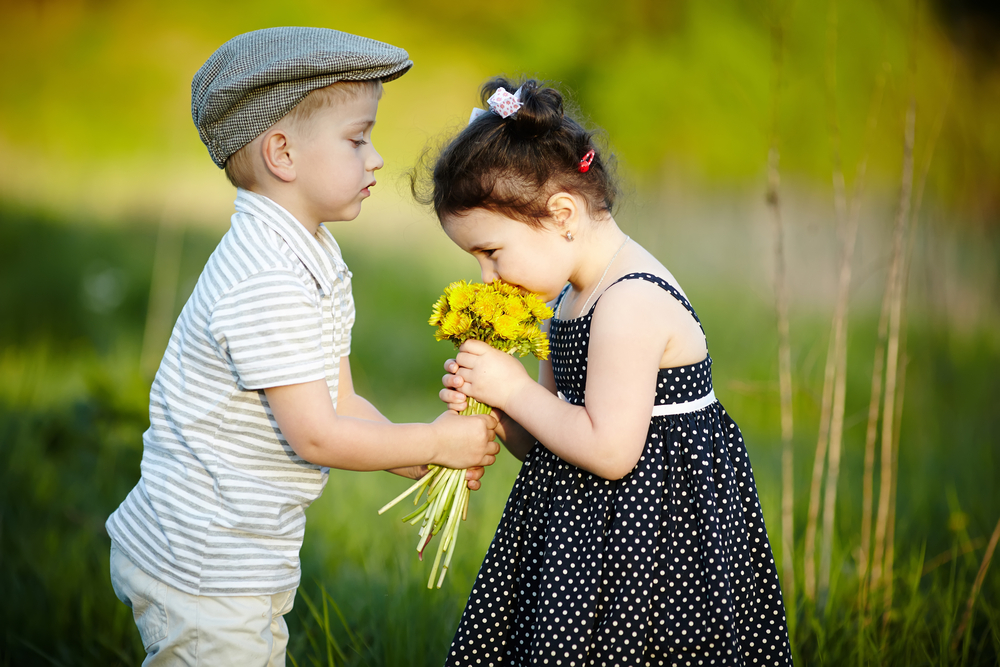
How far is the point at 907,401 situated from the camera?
4500 millimetres

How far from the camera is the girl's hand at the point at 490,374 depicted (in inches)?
72.9

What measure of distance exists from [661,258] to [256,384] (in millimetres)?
5117

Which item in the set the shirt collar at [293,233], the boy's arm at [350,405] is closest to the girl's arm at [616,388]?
the boy's arm at [350,405]

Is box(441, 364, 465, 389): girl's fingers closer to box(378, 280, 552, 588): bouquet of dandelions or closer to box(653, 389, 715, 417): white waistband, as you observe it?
box(378, 280, 552, 588): bouquet of dandelions

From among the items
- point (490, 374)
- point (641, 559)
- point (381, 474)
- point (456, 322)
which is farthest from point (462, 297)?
point (381, 474)

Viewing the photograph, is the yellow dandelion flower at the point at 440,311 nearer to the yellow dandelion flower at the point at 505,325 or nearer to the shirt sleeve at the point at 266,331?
the yellow dandelion flower at the point at 505,325

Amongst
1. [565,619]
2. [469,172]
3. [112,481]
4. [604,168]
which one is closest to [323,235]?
[469,172]

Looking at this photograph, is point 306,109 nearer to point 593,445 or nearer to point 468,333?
point 468,333

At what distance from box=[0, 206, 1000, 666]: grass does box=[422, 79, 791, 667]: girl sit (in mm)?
503

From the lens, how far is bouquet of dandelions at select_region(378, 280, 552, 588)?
1.82 meters

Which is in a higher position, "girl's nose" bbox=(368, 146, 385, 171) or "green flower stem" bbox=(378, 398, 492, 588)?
"girl's nose" bbox=(368, 146, 385, 171)

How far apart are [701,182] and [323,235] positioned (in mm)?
5680

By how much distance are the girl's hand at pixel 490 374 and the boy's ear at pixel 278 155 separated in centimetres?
58

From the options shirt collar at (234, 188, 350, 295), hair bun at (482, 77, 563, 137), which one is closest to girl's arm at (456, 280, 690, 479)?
hair bun at (482, 77, 563, 137)
